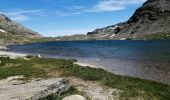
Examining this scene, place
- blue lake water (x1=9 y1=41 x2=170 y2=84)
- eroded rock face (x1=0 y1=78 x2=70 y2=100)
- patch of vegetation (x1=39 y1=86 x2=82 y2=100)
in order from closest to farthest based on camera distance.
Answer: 1. eroded rock face (x1=0 y1=78 x2=70 y2=100)
2. patch of vegetation (x1=39 y1=86 x2=82 y2=100)
3. blue lake water (x1=9 y1=41 x2=170 y2=84)

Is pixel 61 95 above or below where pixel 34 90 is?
below

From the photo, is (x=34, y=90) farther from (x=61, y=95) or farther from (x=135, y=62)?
(x=135, y=62)

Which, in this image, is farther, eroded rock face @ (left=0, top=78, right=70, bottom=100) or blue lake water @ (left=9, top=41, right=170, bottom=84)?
blue lake water @ (left=9, top=41, right=170, bottom=84)

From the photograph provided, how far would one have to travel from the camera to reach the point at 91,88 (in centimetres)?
3653

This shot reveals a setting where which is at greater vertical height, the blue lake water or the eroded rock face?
the eroded rock face

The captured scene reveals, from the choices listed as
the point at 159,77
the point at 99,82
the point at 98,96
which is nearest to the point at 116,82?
the point at 99,82

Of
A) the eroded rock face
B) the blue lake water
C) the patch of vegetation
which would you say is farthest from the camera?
the blue lake water

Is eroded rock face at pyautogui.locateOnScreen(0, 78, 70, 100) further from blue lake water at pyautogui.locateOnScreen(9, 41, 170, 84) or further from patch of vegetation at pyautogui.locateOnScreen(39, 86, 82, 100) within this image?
blue lake water at pyautogui.locateOnScreen(9, 41, 170, 84)

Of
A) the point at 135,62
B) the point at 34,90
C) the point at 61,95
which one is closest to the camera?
the point at 34,90

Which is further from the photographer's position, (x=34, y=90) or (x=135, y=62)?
(x=135, y=62)

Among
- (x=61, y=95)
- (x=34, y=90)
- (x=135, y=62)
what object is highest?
(x=34, y=90)

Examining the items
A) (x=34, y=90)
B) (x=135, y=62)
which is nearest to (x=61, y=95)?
(x=34, y=90)

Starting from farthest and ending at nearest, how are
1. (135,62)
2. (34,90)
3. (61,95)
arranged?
(135,62) → (61,95) → (34,90)

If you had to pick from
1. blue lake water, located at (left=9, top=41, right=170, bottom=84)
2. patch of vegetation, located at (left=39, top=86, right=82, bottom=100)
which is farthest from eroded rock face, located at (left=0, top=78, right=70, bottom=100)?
blue lake water, located at (left=9, top=41, right=170, bottom=84)
